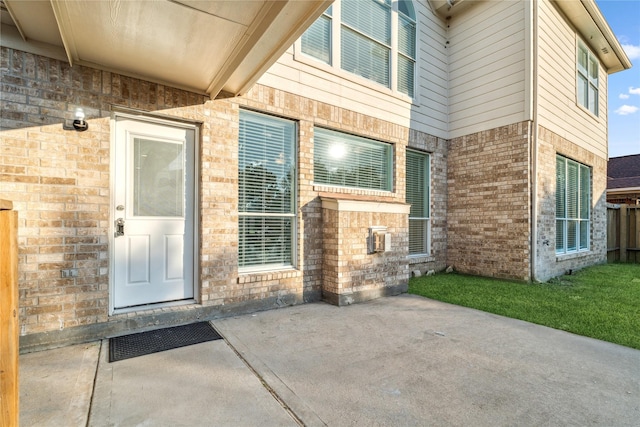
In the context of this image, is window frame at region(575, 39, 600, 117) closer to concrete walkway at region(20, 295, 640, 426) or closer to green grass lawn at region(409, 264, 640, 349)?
green grass lawn at region(409, 264, 640, 349)

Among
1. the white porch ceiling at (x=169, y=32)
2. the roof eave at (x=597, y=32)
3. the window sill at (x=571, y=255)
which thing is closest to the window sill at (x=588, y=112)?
the roof eave at (x=597, y=32)

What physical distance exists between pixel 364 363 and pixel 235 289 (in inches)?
74.4

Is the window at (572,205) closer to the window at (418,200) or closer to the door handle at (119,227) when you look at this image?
the window at (418,200)

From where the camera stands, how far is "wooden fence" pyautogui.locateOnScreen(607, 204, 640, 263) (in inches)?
361

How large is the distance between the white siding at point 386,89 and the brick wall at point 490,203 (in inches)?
33.4

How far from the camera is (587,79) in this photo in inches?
300

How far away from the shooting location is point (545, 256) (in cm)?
596

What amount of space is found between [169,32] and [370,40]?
3.98m

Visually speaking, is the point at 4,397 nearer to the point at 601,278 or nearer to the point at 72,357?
the point at 72,357

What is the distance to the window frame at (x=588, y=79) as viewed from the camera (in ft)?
23.6

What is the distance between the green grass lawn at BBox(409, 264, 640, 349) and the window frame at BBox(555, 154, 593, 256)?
2.88 feet

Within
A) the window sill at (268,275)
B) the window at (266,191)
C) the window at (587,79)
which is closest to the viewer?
the window sill at (268,275)

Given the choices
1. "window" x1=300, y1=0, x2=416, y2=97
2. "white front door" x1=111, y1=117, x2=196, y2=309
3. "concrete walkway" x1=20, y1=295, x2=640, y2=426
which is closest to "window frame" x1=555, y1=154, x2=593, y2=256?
"window" x1=300, y1=0, x2=416, y2=97

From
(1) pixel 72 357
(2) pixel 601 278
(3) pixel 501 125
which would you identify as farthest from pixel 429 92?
(1) pixel 72 357
